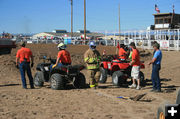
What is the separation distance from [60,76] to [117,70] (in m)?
2.77

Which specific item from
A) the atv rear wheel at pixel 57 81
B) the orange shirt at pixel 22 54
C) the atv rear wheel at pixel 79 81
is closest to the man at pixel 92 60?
the atv rear wheel at pixel 79 81

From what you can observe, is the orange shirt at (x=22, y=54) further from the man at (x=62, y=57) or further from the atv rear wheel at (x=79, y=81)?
the atv rear wheel at (x=79, y=81)

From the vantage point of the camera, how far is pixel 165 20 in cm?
4441

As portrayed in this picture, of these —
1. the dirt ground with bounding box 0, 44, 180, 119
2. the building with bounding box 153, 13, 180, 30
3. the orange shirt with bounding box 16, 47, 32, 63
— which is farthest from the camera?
the building with bounding box 153, 13, 180, 30

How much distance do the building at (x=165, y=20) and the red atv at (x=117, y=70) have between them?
110 feet

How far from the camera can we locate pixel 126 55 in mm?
11469

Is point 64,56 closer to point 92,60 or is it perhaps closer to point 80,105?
point 92,60

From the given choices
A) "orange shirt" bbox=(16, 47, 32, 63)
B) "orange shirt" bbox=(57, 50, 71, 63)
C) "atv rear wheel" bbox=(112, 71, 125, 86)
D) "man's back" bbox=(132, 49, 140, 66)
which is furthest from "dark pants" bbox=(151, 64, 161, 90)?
"orange shirt" bbox=(16, 47, 32, 63)

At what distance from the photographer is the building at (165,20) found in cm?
4319

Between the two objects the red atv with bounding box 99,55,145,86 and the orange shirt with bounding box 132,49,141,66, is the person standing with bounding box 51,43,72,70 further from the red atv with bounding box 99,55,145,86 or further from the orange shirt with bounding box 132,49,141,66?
the orange shirt with bounding box 132,49,141,66

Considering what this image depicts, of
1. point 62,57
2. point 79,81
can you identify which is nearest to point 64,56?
point 62,57

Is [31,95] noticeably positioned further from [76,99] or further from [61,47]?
[61,47]

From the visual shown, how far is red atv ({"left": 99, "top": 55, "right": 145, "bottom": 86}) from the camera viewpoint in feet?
34.1

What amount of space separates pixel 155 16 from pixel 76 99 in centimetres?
Answer: 4062
